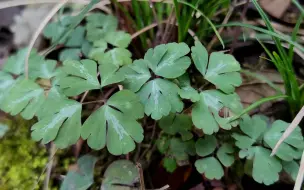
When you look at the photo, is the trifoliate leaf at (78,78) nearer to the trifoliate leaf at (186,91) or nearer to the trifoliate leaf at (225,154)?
the trifoliate leaf at (186,91)

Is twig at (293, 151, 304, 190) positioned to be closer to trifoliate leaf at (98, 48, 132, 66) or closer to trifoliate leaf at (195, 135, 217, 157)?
trifoliate leaf at (195, 135, 217, 157)

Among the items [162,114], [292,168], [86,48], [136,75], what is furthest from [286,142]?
[86,48]

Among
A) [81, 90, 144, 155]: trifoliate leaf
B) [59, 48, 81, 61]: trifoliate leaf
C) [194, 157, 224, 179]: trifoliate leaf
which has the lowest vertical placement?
[194, 157, 224, 179]: trifoliate leaf

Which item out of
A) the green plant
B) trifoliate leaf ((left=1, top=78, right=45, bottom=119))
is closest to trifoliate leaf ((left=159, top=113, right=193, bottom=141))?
the green plant

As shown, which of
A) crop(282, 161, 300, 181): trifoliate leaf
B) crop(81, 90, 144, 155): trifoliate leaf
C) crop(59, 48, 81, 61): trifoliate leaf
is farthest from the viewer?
crop(59, 48, 81, 61): trifoliate leaf

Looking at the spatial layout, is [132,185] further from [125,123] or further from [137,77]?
[137,77]

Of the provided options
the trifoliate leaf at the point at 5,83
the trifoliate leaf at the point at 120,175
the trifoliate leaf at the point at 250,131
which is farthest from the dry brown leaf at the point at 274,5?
the trifoliate leaf at the point at 5,83

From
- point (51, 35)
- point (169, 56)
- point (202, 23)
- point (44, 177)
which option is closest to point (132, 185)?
point (44, 177)
